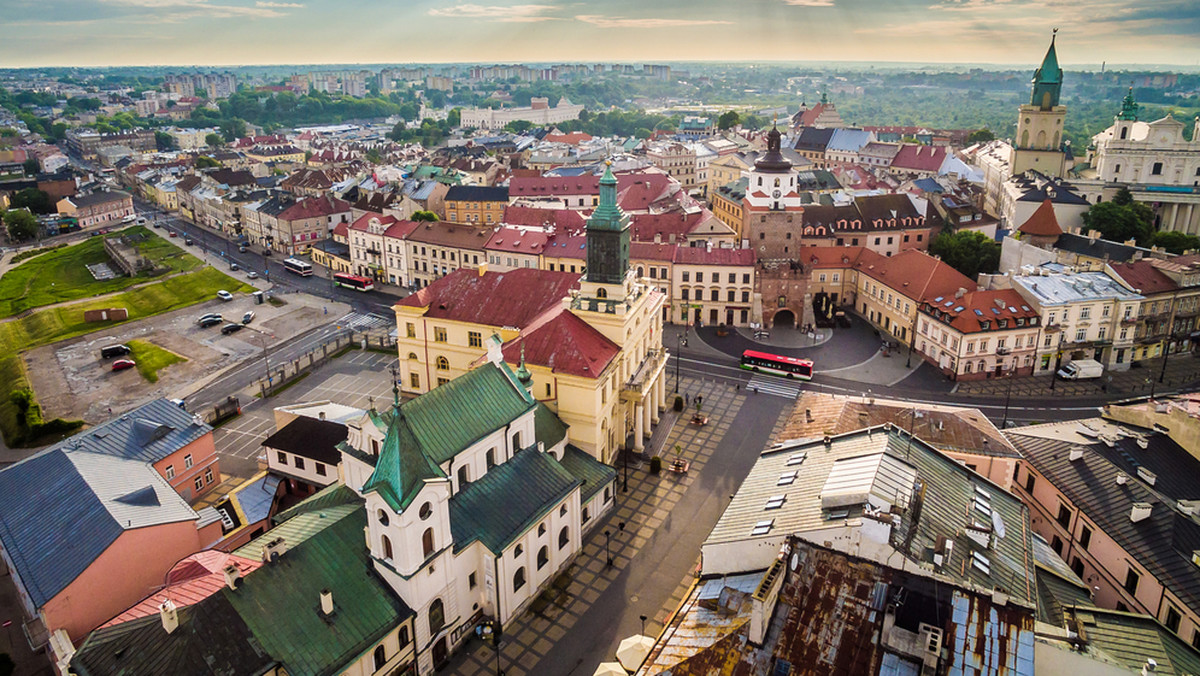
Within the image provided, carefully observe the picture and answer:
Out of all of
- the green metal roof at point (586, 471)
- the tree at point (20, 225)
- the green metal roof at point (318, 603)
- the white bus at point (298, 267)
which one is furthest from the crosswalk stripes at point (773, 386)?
the tree at point (20, 225)

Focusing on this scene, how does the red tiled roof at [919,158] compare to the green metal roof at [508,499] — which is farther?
the red tiled roof at [919,158]

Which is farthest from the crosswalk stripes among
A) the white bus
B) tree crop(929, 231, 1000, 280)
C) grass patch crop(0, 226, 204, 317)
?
grass patch crop(0, 226, 204, 317)

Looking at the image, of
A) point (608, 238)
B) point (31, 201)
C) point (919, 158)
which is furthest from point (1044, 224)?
point (31, 201)

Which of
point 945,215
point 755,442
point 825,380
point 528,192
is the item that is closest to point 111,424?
point 755,442

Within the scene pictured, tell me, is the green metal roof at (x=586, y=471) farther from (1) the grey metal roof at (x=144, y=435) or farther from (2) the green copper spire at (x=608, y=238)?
(1) the grey metal roof at (x=144, y=435)

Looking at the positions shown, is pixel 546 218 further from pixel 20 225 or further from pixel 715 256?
pixel 20 225
